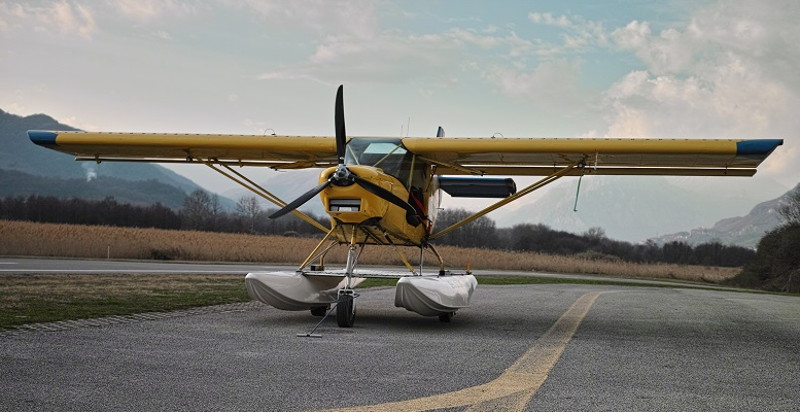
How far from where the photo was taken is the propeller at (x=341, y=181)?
9234mm

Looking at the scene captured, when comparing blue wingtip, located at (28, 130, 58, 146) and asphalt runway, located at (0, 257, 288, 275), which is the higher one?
blue wingtip, located at (28, 130, 58, 146)

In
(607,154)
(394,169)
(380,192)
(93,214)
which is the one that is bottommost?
(93,214)

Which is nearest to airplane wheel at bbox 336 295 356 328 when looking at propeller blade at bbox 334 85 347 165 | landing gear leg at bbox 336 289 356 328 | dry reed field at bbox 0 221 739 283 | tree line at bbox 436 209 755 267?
landing gear leg at bbox 336 289 356 328

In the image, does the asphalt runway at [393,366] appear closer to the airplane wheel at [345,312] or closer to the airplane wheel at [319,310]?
the airplane wheel at [345,312]

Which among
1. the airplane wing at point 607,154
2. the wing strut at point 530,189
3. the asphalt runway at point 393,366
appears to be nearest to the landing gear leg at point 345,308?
the asphalt runway at point 393,366

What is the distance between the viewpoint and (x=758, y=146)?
11172mm

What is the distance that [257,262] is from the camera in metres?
33.8

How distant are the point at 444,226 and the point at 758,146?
42399 millimetres

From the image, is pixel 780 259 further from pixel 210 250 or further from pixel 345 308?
pixel 345 308

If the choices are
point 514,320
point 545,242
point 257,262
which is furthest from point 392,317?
point 545,242

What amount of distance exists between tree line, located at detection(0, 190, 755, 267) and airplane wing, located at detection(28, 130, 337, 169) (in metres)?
40.0

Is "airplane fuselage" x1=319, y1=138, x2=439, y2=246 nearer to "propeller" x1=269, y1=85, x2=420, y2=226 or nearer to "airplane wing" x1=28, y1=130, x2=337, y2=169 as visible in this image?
"propeller" x1=269, y1=85, x2=420, y2=226

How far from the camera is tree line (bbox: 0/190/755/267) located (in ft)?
179

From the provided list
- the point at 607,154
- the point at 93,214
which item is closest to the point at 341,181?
the point at 607,154
